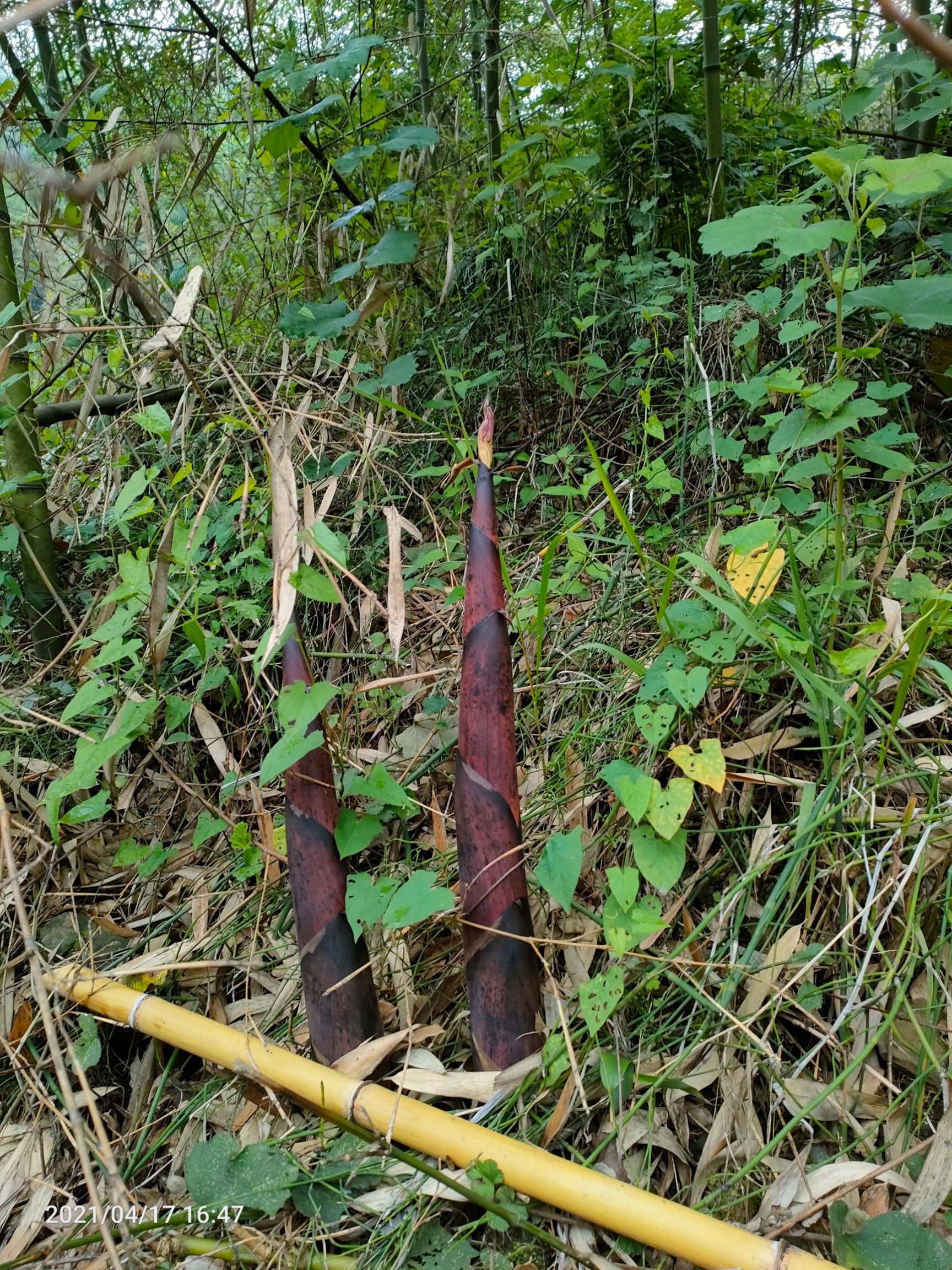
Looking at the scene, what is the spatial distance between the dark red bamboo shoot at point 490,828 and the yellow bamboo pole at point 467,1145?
0.50ft

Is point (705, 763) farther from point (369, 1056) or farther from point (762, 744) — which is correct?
point (369, 1056)

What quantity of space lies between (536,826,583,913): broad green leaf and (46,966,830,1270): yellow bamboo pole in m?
0.31

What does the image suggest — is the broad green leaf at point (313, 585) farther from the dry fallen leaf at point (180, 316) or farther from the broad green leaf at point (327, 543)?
the dry fallen leaf at point (180, 316)

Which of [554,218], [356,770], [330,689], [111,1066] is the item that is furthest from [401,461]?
[111,1066]

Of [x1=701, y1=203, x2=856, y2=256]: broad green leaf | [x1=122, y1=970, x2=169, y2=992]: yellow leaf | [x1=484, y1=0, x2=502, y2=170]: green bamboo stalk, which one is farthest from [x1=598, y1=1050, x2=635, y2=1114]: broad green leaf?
[x1=484, y1=0, x2=502, y2=170]: green bamboo stalk

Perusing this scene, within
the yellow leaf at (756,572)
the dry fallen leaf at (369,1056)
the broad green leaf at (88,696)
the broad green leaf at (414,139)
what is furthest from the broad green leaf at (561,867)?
the broad green leaf at (414,139)

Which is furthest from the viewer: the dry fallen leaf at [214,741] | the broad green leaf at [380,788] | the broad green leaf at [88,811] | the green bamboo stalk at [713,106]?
the green bamboo stalk at [713,106]

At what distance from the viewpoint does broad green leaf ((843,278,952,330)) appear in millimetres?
1368

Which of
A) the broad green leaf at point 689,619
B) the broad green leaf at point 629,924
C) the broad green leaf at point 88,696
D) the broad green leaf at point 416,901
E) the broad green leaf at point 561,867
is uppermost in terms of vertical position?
the broad green leaf at point 88,696

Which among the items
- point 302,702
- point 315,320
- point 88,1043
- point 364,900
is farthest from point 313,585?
point 315,320

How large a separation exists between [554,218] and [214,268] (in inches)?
Result: 46.2

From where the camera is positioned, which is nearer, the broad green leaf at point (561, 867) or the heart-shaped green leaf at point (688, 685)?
the broad green leaf at point (561, 867)

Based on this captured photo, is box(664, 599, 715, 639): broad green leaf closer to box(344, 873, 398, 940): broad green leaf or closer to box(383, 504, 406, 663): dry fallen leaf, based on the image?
box(383, 504, 406, 663): dry fallen leaf

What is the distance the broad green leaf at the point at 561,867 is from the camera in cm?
108
